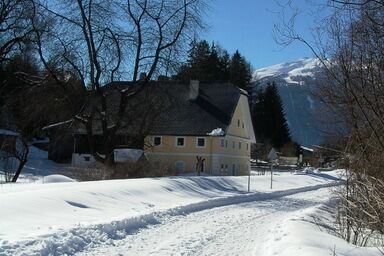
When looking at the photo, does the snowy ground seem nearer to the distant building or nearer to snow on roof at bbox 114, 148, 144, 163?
snow on roof at bbox 114, 148, 144, 163

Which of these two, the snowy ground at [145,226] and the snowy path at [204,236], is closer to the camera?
the snowy ground at [145,226]

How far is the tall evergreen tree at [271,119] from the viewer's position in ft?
295

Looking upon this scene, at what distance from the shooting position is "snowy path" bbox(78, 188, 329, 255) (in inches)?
415

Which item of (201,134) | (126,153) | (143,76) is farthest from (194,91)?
(143,76)

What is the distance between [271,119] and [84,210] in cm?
7730

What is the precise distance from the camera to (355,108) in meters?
11.5

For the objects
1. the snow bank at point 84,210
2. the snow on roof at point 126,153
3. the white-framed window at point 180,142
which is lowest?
the snow bank at point 84,210

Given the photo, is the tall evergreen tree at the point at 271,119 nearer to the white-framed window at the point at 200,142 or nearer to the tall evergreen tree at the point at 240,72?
the tall evergreen tree at the point at 240,72

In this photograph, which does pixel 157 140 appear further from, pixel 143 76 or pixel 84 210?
pixel 84 210

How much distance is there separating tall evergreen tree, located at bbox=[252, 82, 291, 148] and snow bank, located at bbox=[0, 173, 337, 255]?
217ft

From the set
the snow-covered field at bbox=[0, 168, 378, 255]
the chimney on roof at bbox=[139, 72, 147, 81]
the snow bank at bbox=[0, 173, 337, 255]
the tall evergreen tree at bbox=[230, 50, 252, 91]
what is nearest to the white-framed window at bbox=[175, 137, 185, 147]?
the chimney on roof at bbox=[139, 72, 147, 81]

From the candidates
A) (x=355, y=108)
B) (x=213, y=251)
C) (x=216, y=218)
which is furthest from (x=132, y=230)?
(x=355, y=108)

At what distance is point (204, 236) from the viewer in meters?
12.5

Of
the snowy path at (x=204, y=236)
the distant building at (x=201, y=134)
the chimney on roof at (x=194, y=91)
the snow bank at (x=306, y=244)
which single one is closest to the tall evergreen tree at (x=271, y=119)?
the distant building at (x=201, y=134)
